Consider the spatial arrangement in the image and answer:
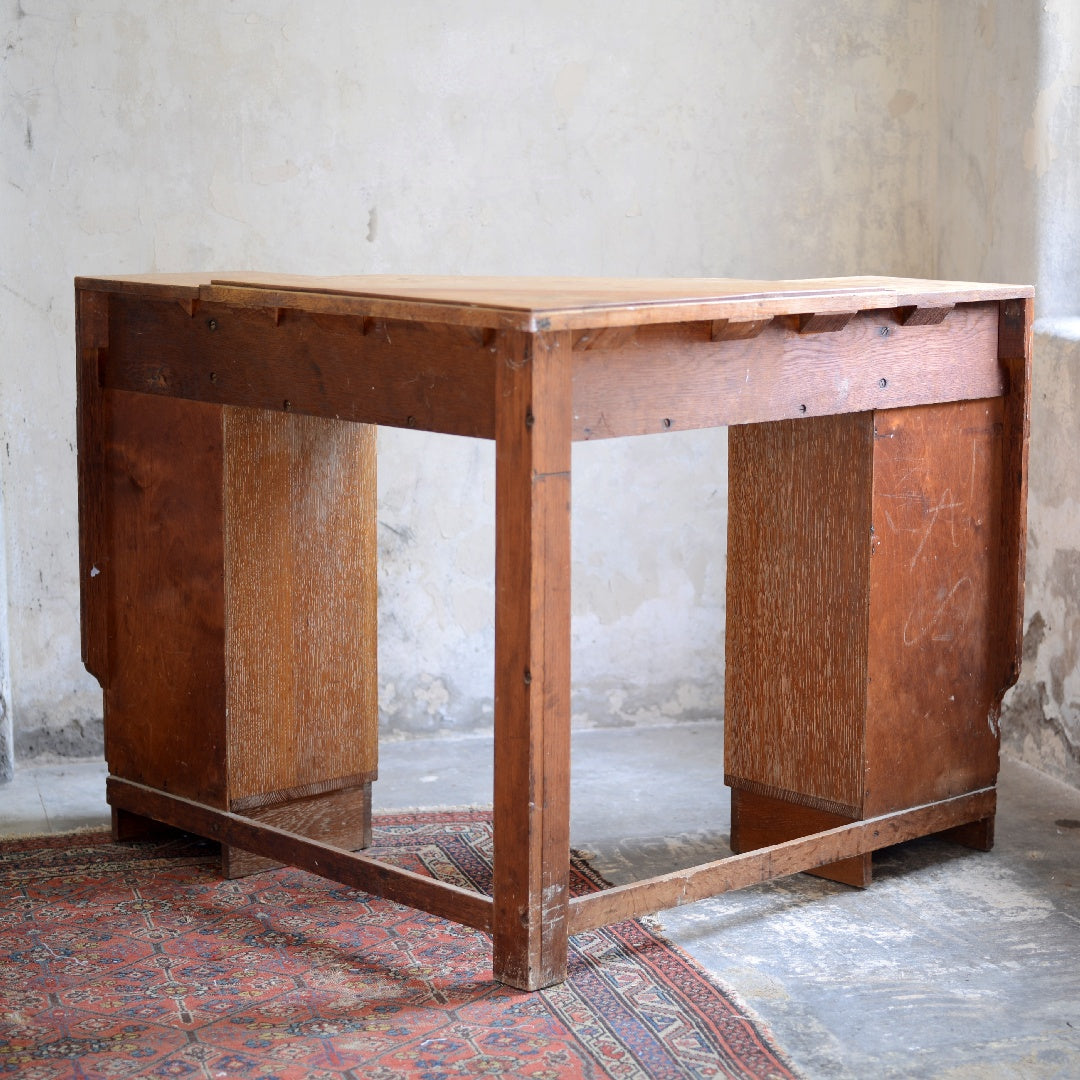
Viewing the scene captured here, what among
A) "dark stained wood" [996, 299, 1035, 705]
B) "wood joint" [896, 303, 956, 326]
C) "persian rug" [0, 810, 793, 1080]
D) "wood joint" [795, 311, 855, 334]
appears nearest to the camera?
"persian rug" [0, 810, 793, 1080]

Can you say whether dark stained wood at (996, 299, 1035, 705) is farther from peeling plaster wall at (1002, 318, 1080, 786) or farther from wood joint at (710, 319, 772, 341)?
wood joint at (710, 319, 772, 341)

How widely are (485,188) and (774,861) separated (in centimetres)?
219

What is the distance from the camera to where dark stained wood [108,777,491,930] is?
2963 millimetres

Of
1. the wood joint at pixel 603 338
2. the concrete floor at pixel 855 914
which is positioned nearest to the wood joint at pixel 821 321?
the wood joint at pixel 603 338

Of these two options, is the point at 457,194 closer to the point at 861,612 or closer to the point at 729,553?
the point at 729,553

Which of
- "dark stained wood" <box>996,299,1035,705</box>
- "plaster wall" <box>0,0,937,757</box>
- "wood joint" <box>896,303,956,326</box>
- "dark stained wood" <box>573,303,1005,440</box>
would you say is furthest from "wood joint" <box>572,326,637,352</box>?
"plaster wall" <box>0,0,937,757</box>

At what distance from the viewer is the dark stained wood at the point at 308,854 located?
9.72 ft

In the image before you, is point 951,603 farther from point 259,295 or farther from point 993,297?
point 259,295

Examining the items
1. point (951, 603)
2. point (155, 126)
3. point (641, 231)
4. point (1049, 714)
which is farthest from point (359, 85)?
point (1049, 714)

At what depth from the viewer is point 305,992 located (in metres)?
2.91

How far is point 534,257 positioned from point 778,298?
1.77 metres

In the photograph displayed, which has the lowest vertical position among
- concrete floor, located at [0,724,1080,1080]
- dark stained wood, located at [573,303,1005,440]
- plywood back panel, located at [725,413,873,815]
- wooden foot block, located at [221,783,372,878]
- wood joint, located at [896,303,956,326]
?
concrete floor, located at [0,724,1080,1080]

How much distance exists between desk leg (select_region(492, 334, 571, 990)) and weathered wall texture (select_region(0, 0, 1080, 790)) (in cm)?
189

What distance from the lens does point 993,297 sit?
11.3 feet
